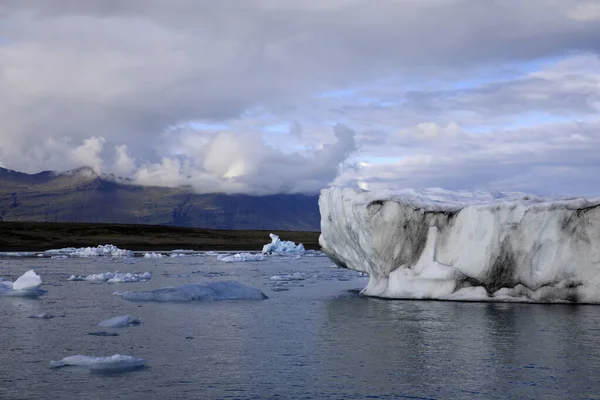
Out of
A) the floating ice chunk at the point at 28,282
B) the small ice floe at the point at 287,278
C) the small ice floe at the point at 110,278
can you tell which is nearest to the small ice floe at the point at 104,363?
the floating ice chunk at the point at 28,282

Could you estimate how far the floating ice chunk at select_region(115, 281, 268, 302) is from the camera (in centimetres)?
1908

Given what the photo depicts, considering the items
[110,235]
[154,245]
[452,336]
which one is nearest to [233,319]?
[452,336]

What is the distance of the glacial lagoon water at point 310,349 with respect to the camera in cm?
913

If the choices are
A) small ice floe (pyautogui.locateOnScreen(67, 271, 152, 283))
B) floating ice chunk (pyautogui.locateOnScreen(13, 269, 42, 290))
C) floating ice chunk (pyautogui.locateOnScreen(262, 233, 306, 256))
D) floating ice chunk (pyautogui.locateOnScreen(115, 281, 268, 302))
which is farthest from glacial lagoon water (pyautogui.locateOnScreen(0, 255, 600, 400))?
floating ice chunk (pyautogui.locateOnScreen(262, 233, 306, 256))

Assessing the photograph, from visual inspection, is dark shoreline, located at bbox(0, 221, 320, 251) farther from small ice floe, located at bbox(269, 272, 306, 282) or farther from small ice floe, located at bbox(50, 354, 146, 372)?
small ice floe, located at bbox(50, 354, 146, 372)

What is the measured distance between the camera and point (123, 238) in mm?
81812

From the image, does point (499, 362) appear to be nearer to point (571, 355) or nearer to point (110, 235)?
point (571, 355)

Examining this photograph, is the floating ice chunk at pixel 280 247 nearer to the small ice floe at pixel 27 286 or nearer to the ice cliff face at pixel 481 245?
the small ice floe at pixel 27 286

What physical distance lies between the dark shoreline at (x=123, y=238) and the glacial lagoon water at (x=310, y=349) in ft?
169

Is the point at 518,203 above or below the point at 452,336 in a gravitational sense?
above

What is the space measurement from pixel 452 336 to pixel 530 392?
408 centimetres

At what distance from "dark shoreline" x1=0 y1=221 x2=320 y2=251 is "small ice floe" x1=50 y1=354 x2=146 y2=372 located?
183 feet

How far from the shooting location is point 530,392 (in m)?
8.99

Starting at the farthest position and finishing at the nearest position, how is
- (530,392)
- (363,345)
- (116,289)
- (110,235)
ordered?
(110,235) → (116,289) → (363,345) → (530,392)
